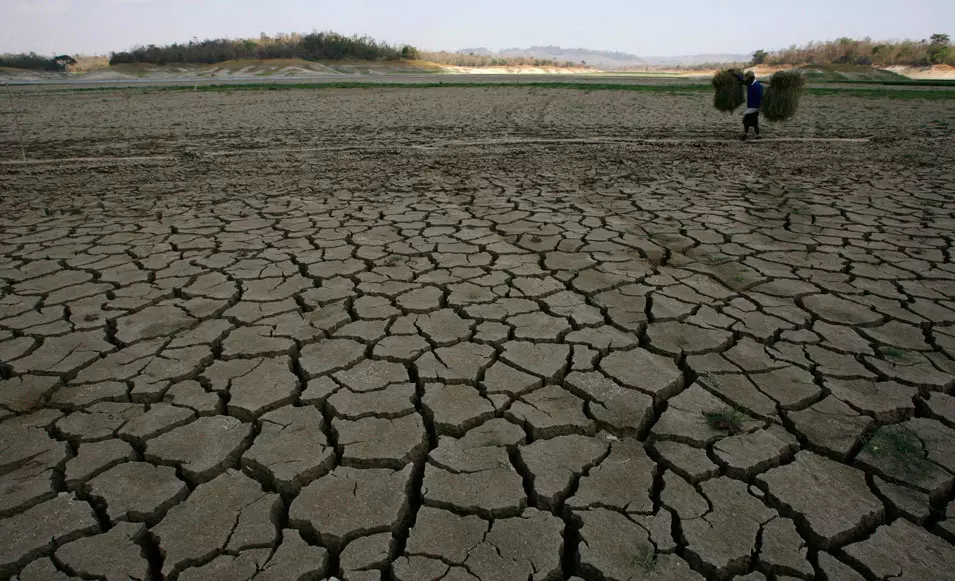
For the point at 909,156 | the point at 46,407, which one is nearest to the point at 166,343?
the point at 46,407

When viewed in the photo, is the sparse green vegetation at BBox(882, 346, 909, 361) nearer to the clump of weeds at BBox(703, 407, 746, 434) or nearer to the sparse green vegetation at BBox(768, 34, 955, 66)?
the clump of weeds at BBox(703, 407, 746, 434)

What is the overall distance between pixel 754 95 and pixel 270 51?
1838 inches

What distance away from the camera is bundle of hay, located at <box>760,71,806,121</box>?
31.7 ft

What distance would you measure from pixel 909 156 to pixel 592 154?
3.80 meters

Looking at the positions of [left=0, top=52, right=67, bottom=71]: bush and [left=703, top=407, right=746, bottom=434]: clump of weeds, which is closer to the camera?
[left=703, top=407, right=746, bottom=434]: clump of weeds

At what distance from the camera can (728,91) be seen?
10562mm

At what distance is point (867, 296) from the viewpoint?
10.3 feet

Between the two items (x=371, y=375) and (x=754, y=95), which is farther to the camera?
(x=754, y=95)

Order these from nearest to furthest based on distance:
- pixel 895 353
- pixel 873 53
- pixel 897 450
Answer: pixel 897 450, pixel 895 353, pixel 873 53

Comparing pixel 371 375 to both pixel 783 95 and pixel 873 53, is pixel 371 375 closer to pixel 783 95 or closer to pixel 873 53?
pixel 783 95

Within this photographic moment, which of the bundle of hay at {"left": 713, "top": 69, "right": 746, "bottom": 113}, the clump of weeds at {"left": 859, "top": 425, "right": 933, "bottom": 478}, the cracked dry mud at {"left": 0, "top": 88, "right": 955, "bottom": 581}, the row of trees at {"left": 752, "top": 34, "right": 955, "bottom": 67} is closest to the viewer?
the cracked dry mud at {"left": 0, "top": 88, "right": 955, "bottom": 581}

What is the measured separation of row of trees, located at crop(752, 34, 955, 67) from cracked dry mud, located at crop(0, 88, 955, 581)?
41292 mm

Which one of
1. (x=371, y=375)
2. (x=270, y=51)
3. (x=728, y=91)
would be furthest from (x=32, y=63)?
(x=371, y=375)

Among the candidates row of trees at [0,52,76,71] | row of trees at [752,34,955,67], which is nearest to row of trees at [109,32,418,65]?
row of trees at [0,52,76,71]
